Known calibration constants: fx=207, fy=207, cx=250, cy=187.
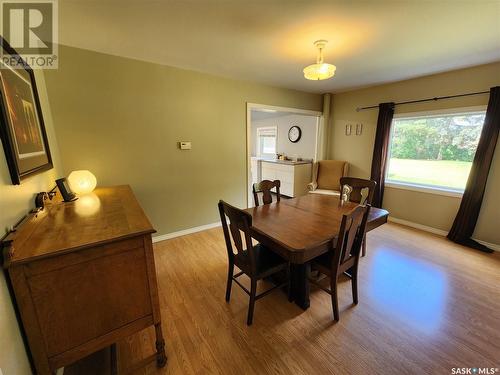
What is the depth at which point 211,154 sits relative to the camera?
319 centimetres

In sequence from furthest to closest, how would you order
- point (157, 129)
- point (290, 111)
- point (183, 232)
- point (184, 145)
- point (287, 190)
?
point (287, 190), point (290, 111), point (183, 232), point (184, 145), point (157, 129)

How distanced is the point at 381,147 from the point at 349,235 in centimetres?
273

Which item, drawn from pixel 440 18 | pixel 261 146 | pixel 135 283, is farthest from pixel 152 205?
pixel 261 146

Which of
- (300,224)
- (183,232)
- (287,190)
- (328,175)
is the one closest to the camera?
(300,224)

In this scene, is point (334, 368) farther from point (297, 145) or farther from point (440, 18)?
point (297, 145)

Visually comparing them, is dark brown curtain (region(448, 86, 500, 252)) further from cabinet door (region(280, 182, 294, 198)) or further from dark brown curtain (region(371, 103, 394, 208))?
cabinet door (region(280, 182, 294, 198))

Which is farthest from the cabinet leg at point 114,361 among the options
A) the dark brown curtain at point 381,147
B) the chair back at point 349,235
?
the dark brown curtain at point 381,147

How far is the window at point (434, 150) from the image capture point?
2.90 metres

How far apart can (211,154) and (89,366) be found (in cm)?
253

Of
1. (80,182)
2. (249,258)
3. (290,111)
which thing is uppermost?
(290,111)

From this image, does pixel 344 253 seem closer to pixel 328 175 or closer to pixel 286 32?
pixel 286 32

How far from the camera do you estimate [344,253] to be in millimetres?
1639

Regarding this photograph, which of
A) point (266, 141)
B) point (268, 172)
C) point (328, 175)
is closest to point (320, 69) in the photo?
point (328, 175)

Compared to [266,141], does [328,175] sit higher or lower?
lower
